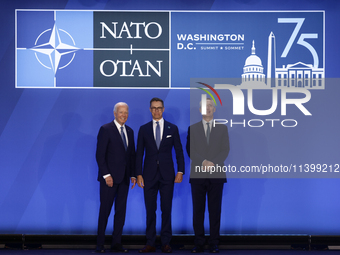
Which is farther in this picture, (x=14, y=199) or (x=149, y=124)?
(x=14, y=199)

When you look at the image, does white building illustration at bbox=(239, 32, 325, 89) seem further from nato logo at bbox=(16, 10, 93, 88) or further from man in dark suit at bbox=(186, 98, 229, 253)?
nato logo at bbox=(16, 10, 93, 88)

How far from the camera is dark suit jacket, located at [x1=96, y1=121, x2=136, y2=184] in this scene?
4.30m

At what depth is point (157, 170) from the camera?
4355 mm

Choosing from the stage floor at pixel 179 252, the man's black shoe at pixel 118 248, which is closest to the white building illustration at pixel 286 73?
the stage floor at pixel 179 252

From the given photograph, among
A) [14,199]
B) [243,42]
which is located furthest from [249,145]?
[14,199]

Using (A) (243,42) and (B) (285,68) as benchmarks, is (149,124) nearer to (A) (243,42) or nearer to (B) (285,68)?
(A) (243,42)

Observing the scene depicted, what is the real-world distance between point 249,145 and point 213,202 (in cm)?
103

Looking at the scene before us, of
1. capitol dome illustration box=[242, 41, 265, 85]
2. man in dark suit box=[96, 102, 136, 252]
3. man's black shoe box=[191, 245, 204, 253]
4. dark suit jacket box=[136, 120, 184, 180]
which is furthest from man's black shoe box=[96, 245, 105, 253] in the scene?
capitol dome illustration box=[242, 41, 265, 85]

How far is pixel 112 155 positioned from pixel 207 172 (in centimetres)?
121

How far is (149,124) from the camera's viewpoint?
14.7 feet

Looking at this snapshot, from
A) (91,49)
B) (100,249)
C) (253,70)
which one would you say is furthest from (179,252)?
(91,49)

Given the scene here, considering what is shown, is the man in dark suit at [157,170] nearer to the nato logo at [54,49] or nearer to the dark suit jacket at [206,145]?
the dark suit jacket at [206,145]

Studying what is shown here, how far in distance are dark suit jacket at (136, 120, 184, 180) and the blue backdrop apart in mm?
476

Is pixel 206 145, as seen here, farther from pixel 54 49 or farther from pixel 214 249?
pixel 54 49
